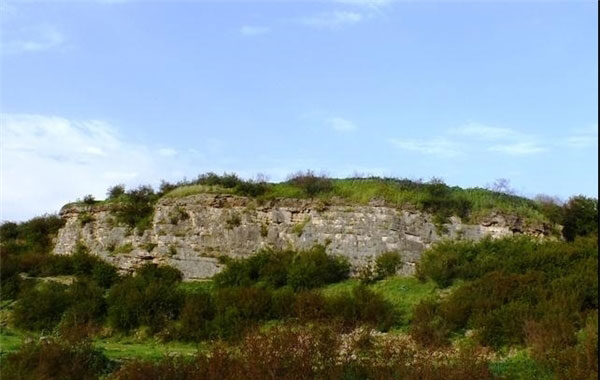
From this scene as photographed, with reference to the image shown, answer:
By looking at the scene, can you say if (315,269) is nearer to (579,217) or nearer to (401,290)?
(401,290)

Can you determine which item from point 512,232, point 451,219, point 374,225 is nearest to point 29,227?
point 374,225

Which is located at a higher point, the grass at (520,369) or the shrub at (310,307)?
the shrub at (310,307)

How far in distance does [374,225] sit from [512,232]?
5.24m

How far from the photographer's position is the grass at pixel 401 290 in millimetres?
21031

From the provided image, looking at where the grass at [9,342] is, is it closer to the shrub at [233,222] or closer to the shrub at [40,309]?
the shrub at [40,309]

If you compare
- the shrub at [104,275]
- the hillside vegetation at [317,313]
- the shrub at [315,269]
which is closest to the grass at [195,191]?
the hillside vegetation at [317,313]

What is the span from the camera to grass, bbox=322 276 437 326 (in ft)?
69.0

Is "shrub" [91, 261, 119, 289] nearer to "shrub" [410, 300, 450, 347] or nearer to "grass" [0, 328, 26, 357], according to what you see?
"grass" [0, 328, 26, 357]

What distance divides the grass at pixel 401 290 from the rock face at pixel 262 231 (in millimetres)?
1069

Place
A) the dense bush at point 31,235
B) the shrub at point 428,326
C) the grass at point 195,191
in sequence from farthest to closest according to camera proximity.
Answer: the dense bush at point 31,235, the grass at point 195,191, the shrub at point 428,326

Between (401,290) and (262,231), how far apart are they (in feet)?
23.7

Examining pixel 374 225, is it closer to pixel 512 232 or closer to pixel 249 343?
pixel 512 232

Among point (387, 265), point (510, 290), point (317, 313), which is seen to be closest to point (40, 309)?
point (317, 313)

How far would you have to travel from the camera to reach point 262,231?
89.8ft
